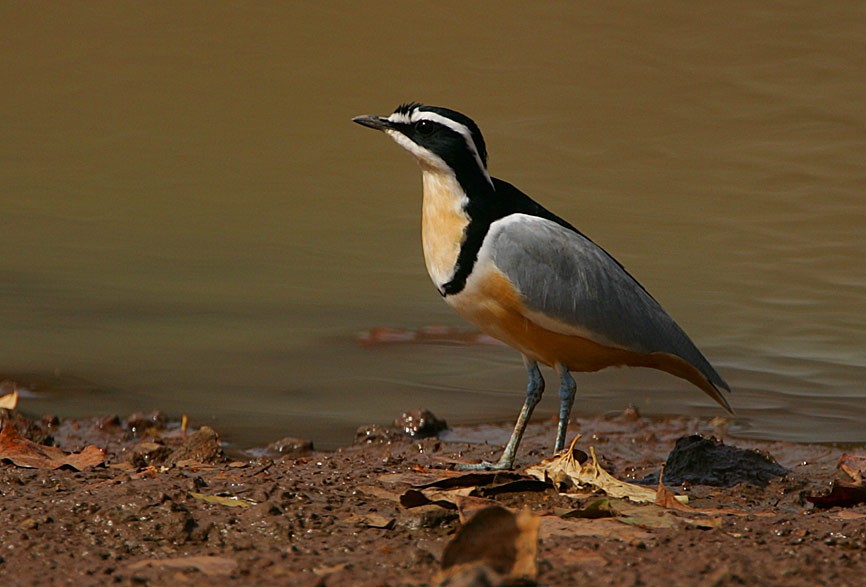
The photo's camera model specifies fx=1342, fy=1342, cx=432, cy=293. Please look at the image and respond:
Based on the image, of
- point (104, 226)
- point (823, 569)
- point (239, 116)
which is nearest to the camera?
point (823, 569)

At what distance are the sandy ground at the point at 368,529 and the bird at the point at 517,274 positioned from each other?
0.73 metres

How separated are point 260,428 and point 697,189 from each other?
647 centimetres

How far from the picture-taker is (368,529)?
4602mm

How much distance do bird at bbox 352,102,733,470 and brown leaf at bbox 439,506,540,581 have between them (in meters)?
2.18

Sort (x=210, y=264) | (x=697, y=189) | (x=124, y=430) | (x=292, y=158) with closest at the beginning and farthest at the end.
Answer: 1. (x=124, y=430)
2. (x=210, y=264)
3. (x=697, y=189)
4. (x=292, y=158)

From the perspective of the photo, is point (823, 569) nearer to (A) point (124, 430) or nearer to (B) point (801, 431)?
(B) point (801, 431)

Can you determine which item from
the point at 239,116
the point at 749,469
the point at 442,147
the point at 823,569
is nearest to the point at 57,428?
the point at 442,147

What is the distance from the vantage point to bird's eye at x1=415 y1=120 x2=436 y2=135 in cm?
625

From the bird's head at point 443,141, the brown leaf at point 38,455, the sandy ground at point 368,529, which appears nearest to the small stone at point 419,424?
the sandy ground at point 368,529

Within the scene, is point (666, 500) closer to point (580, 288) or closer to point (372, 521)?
point (372, 521)

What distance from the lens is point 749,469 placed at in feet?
20.2

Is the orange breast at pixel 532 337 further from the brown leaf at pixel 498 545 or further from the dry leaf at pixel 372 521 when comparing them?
the brown leaf at pixel 498 545

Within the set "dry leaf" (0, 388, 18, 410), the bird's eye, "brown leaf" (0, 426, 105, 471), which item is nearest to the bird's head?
the bird's eye

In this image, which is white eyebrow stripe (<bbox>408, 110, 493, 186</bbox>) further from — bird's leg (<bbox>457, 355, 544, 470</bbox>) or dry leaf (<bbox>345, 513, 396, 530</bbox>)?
dry leaf (<bbox>345, 513, 396, 530</bbox>)
